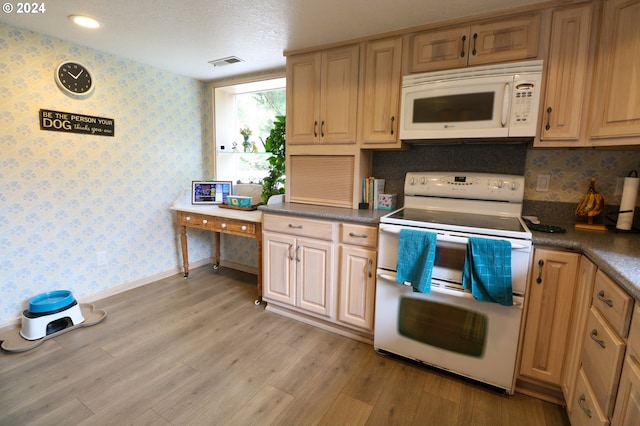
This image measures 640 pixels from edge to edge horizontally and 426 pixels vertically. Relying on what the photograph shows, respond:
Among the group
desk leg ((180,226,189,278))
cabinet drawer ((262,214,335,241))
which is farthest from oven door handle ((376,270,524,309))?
desk leg ((180,226,189,278))

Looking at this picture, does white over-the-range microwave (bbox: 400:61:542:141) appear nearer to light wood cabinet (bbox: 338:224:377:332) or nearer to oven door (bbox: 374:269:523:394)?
light wood cabinet (bbox: 338:224:377:332)

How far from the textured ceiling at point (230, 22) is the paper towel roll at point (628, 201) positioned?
3.76ft

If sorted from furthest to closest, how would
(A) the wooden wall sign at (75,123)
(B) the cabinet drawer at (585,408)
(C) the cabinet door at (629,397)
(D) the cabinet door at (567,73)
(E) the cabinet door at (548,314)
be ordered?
(A) the wooden wall sign at (75,123), (D) the cabinet door at (567,73), (E) the cabinet door at (548,314), (B) the cabinet drawer at (585,408), (C) the cabinet door at (629,397)

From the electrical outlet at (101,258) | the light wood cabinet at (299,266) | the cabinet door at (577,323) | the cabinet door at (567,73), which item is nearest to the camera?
the cabinet door at (577,323)

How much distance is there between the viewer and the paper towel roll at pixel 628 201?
1.71 meters

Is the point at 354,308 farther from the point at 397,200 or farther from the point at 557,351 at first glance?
the point at 557,351

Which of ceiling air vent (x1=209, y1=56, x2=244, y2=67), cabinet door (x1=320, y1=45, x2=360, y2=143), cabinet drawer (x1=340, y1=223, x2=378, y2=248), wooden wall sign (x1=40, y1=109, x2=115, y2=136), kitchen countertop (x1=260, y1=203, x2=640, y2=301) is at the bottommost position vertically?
cabinet drawer (x1=340, y1=223, x2=378, y2=248)

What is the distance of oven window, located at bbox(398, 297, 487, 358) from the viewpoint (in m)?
1.72

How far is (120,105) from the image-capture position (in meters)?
2.82

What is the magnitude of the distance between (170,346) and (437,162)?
2.33 meters

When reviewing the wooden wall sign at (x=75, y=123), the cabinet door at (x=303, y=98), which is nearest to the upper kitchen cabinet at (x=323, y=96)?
the cabinet door at (x=303, y=98)

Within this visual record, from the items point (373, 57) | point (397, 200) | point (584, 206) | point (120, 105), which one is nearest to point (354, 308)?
point (397, 200)

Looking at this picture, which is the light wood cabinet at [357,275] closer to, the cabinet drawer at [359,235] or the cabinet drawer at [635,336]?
the cabinet drawer at [359,235]

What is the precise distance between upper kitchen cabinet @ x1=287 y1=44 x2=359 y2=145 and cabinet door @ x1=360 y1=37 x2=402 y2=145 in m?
0.09
